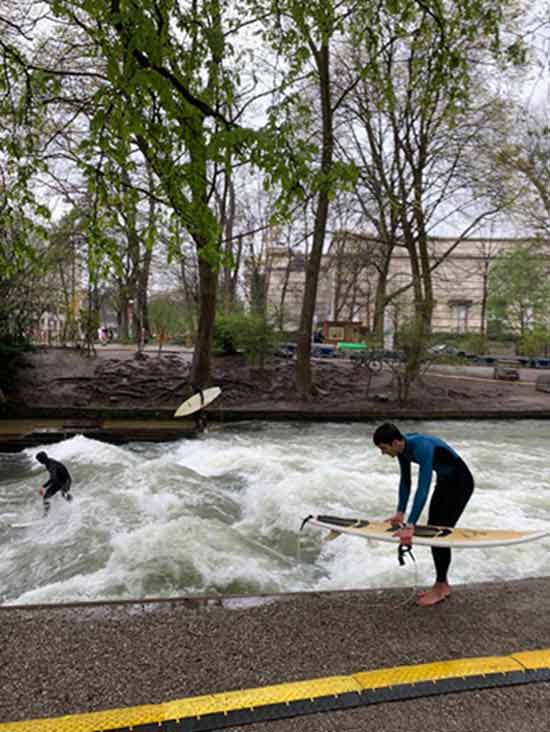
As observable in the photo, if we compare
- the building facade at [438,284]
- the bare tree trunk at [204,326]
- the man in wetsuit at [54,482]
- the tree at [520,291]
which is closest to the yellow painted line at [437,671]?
the man in wetsuit at [54,482]

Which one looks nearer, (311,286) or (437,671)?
(437,671)

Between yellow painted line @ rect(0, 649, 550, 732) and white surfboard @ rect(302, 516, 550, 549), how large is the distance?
84 cm

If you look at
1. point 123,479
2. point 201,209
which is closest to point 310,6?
point 201,209

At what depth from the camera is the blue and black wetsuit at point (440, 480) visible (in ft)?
13.8

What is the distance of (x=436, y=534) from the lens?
14.1 ft

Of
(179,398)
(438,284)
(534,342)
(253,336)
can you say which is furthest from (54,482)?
(438,284)

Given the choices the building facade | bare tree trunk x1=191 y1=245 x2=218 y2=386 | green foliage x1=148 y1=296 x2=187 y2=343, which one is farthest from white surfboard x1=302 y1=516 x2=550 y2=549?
the building facade

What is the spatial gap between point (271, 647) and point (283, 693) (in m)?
0.53

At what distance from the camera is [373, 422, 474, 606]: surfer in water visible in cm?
414

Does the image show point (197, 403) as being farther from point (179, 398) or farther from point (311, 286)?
point (311, 286)

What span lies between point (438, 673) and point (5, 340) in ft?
67.0

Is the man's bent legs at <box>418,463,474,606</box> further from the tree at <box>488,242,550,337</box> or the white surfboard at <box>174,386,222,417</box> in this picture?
the tree at <box>488,242,550,337</box>

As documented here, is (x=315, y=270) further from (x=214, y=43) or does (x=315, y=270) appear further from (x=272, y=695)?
(x=272, y=695)

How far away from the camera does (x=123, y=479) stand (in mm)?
10430
